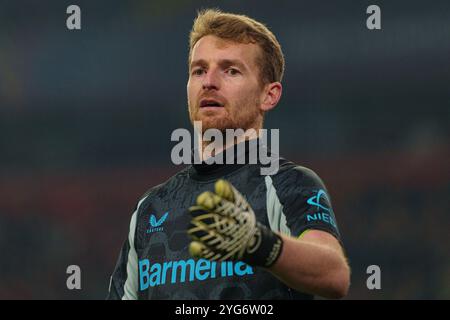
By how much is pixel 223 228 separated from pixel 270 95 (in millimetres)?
1560

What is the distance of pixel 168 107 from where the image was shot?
12695 millimetres

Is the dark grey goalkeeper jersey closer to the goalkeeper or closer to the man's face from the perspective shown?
the goalkeeper

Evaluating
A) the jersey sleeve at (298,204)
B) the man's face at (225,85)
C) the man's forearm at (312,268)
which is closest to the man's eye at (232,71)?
the man's face at (225,85)

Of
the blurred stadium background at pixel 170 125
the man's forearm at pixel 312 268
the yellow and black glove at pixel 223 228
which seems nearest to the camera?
the yellow and black glove at pixel 223 228

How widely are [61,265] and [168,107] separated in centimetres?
326

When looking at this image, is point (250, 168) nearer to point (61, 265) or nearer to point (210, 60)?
point (210, 60)

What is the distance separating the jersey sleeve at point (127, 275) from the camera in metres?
3.91

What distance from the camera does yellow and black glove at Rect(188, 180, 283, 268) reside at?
8.71 ft

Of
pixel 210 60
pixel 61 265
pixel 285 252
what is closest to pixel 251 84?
pixel 210 60

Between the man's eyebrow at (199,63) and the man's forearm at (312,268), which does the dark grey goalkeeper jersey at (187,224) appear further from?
the man's eyebrow at (199,63)

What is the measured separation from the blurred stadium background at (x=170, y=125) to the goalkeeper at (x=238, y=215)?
24.9 feet

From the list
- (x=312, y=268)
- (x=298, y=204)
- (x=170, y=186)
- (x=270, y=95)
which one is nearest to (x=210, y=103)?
(x=270, y=95)

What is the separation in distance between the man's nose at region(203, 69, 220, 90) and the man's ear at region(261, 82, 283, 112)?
34cm

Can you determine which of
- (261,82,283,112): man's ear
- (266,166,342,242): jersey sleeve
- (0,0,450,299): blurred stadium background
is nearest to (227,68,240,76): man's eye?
(261,82,283,112): man's ear
